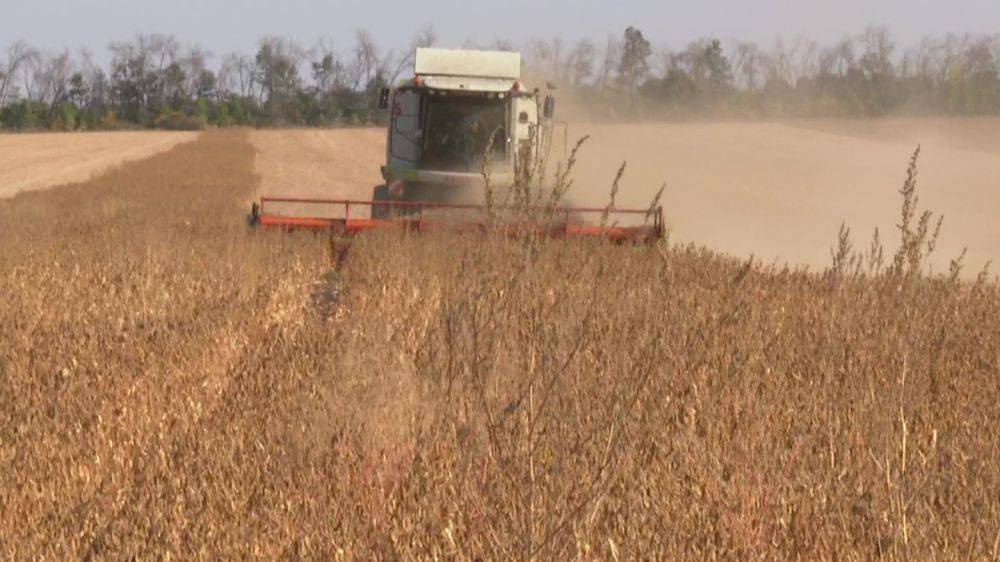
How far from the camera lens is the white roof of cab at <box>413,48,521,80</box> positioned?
14344mm

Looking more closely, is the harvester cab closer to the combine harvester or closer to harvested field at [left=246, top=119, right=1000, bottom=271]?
the combine harvester

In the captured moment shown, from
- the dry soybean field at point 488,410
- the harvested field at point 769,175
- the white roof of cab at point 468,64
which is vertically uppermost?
the white roof of cab at point 468,64

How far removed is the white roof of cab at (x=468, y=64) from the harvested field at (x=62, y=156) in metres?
10.4

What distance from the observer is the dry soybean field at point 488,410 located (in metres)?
3.27

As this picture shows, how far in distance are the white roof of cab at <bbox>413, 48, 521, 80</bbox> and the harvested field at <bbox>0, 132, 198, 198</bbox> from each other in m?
10.4

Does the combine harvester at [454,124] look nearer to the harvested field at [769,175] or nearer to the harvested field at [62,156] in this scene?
the harvested field at [769,175]

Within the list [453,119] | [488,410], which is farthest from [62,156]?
[488,410]

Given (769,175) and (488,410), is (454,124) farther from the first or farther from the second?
(769,175)

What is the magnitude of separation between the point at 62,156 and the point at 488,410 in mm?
39445

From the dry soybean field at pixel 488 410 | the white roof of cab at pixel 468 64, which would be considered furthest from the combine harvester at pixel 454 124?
the dry soybean field at pixel 488 410

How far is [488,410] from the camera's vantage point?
310 cm

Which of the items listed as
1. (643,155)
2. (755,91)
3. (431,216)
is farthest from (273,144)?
(431,216)

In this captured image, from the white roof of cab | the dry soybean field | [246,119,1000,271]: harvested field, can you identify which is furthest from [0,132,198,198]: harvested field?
the dry soybean field

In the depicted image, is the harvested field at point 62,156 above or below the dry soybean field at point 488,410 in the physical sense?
below
